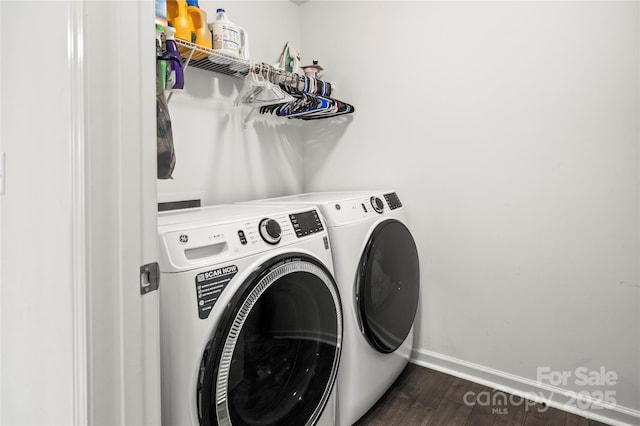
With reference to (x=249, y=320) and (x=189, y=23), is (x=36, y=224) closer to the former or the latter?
(x=249, y=320)

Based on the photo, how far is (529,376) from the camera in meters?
1.69

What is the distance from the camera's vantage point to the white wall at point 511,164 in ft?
4.82

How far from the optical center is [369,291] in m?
1.45

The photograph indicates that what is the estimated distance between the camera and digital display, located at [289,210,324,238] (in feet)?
4.09

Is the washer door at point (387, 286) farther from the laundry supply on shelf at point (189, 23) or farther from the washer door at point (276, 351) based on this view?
the laundry supply on shelf at point (189, 23)

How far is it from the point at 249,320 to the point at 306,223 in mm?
411

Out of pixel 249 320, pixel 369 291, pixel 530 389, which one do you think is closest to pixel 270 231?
pixel 249 320

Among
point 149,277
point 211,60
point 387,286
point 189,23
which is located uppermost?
point 189,23

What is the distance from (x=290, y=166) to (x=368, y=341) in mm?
1287

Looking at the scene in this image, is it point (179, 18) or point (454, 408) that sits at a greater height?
point (179, 18)

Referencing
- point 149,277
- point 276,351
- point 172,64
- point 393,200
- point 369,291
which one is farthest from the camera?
point 393,200

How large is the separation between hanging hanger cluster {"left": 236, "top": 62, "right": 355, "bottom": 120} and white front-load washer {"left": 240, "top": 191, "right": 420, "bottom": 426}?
0.57 m

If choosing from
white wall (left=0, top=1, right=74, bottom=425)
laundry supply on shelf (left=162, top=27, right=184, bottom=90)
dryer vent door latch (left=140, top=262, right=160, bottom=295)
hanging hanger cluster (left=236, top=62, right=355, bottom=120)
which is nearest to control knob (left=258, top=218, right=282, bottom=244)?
dryer vent door latch (left=140, top=262, right=160, bottom=295)

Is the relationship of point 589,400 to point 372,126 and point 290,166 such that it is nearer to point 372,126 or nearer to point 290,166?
point 372,126
